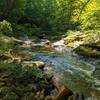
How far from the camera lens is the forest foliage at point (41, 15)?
138 feet

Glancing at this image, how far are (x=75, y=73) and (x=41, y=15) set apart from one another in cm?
3195

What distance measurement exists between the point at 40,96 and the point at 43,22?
36.7 m

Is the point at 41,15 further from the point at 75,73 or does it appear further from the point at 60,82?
the point at 60,82

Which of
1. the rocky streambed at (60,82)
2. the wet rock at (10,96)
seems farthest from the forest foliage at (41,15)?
the wet rock at (10,96)

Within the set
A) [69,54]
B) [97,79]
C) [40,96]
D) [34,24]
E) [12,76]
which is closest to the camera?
[40,96]

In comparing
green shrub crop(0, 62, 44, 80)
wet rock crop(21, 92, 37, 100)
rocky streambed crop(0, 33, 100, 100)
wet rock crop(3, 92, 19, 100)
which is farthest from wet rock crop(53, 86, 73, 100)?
green shrub crop(0, 62, 44, 80)

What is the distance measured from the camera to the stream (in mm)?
14188

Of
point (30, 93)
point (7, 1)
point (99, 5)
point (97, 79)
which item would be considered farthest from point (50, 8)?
point (30, 93)

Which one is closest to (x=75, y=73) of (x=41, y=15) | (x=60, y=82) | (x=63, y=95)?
(x=60, y=82)

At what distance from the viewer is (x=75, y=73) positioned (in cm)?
1759

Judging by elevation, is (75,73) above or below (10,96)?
above

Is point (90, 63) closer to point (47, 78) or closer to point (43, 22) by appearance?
point (47, 78)

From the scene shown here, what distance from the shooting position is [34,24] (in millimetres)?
46875

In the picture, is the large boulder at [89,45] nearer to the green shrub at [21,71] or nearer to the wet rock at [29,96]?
the green shrub at [21,71]
